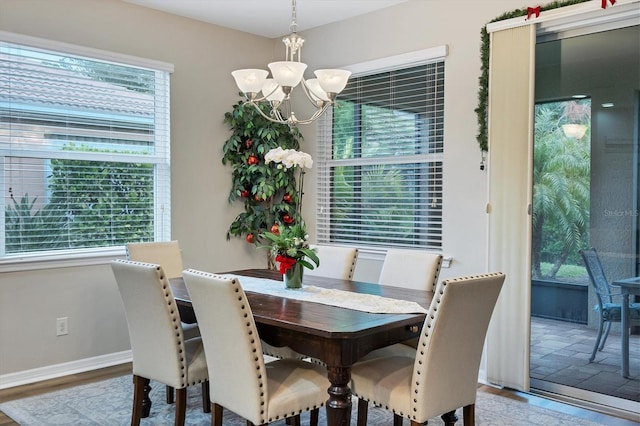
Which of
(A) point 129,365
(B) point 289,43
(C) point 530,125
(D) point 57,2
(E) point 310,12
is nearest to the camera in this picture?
(B) point 289,43

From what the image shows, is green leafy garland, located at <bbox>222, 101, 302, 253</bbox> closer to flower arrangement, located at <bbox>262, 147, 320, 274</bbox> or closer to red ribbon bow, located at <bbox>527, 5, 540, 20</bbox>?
flower arrangement, located at <bbox>262, 147, 320, 274</bbox>

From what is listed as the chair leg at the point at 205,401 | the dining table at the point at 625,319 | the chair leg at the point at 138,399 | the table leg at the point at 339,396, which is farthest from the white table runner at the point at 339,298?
the dining table at the point at 625,319

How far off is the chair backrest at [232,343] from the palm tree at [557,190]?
2193mm

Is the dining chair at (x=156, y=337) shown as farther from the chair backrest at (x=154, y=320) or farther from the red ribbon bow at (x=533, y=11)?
the red ribbon bow at (x=533, y=11)

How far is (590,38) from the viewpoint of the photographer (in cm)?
360

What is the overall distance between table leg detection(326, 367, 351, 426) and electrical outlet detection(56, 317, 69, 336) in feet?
8.25

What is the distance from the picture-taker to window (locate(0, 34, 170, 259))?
3.98 meters

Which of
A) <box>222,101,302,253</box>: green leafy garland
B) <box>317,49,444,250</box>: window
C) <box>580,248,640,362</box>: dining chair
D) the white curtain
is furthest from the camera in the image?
<box>222,101,302,253</box>: green leafy garland

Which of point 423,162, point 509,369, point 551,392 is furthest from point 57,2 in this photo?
point 551,392

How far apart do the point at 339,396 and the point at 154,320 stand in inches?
38.9

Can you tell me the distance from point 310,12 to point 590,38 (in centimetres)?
213

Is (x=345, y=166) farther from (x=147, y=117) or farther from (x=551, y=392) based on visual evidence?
(x=551, y=392)

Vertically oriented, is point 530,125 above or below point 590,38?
below

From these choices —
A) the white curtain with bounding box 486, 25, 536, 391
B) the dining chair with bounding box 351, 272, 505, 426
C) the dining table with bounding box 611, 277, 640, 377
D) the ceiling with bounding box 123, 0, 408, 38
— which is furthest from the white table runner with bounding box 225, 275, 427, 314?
the ceiling with bounding box 123, 0, 408, 38
